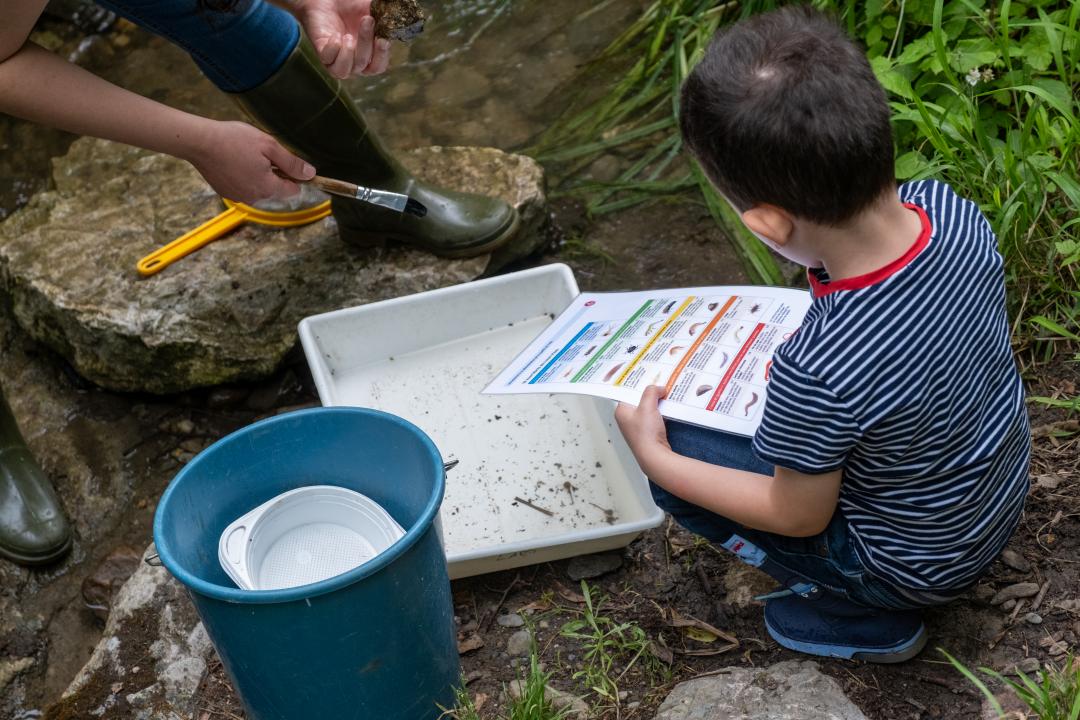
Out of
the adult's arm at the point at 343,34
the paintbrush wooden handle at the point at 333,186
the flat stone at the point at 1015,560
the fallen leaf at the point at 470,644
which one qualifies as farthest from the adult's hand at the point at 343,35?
the flat stone at the point at 1015,560

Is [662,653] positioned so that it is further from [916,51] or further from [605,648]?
[916,51]

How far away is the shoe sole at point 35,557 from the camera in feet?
6.94

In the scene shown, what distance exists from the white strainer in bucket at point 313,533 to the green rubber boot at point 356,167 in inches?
33.8

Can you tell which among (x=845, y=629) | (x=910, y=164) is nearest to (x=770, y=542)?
(x=845, y=629)

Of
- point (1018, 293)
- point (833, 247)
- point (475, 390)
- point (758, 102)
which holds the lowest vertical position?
point (475, 390)

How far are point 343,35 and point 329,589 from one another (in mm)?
→ 1246

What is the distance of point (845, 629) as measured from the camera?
4.78 ft

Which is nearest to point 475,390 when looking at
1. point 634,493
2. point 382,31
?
point 634,493

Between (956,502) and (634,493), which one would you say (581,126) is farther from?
(956,502)

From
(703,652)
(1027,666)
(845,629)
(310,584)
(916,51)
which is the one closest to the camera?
(310,584)

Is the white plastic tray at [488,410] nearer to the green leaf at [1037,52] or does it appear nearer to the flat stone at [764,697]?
the flat stone at [764,697]

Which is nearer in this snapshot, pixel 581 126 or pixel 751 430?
pixel 751 430

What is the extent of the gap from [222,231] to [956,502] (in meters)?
1.74

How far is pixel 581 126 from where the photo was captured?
289cm
